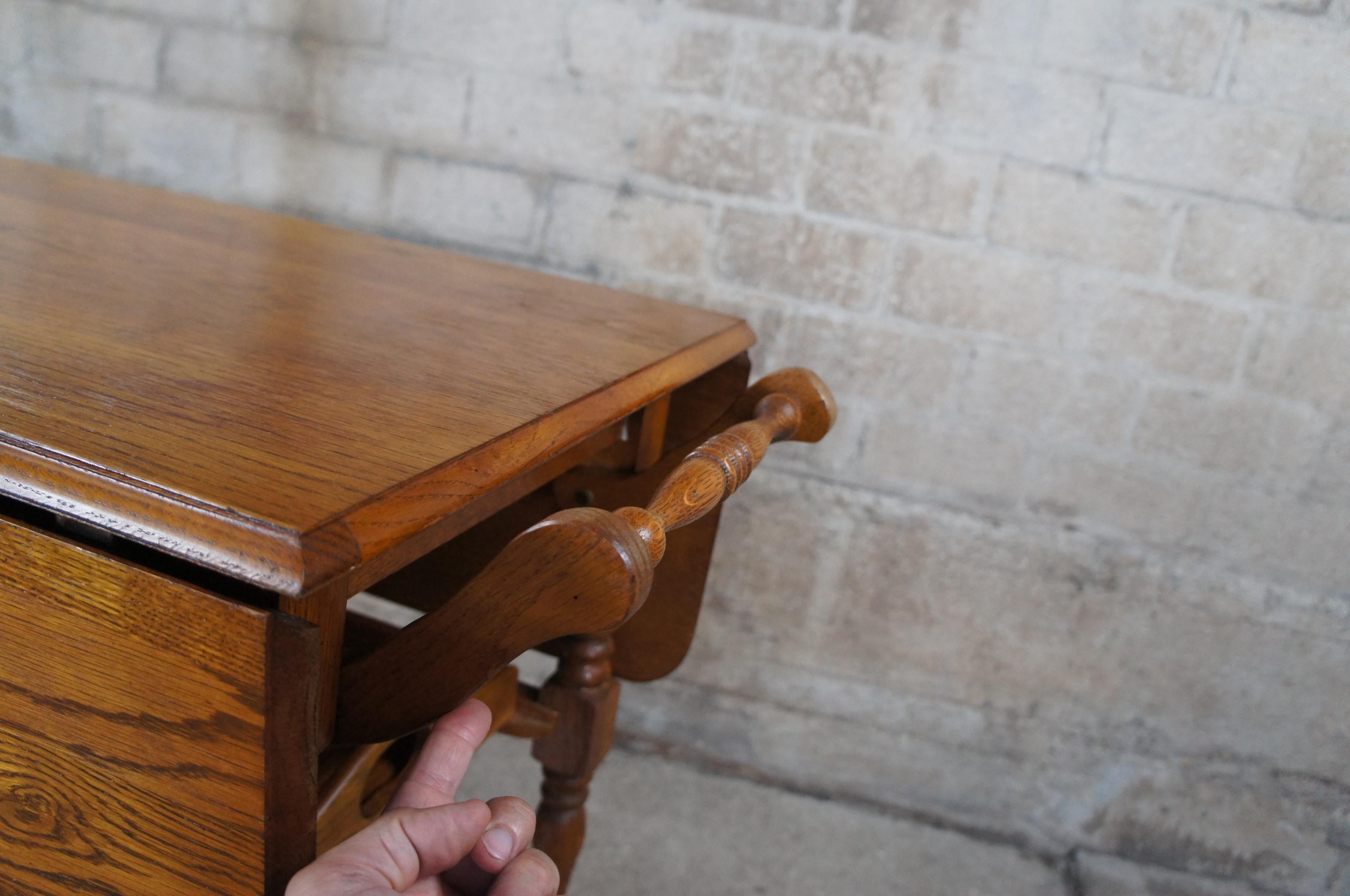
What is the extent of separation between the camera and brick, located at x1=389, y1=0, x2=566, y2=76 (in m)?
1.84

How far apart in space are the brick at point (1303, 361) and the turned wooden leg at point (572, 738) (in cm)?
127

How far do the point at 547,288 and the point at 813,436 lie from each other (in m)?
0.38

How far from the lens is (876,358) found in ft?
6.08

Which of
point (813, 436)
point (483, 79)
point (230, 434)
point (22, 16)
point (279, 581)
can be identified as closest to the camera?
point (279, 581)

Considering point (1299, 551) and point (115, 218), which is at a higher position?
point (115, 218)

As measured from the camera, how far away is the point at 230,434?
64 cm

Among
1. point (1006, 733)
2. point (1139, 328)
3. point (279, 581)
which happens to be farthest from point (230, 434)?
point (1006, 733)

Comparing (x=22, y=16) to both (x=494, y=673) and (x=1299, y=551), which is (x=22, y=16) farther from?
(x=1299, y=551)

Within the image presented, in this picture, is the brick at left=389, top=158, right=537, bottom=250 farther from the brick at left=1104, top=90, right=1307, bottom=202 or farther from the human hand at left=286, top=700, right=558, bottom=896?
the human hand at left=286, top=700, right=558, bottom=896

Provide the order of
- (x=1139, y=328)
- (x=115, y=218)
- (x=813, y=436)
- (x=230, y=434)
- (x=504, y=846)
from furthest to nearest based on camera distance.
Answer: (x=1139, y=328)
(x=115, y=218)
(x=813, y=436)
(x=504, y=846)
(x=230, y=434)

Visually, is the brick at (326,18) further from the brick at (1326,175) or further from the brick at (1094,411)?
the brick at (1326,175)

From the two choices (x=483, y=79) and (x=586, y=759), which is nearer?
(x=586, y=759)

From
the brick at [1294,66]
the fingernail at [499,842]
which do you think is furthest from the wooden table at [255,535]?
the brick at [1294,66]

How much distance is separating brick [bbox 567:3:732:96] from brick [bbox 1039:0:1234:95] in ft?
1.82
